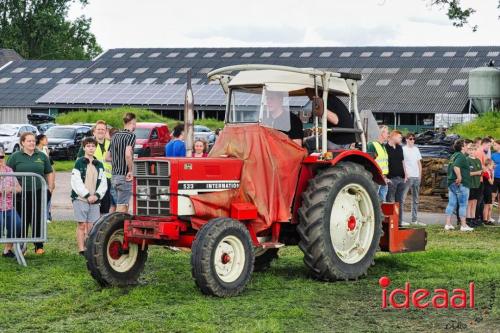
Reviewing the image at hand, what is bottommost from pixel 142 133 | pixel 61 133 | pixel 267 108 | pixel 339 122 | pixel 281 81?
pixel 339 122

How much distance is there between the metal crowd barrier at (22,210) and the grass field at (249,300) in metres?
0.30

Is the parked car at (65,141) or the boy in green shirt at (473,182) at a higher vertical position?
the parked car at (65,141)

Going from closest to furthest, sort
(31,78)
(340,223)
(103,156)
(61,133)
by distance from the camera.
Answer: (340,223) → (103,156) → (61,133) → (31,78)

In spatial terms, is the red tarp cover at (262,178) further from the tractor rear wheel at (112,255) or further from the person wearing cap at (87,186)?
the person wearing cap at (87,186)

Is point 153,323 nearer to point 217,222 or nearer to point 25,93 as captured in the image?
point 217,222

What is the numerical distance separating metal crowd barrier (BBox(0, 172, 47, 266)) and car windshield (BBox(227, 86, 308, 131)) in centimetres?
333

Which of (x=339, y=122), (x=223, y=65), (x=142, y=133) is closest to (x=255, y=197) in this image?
(x=339, y=122)

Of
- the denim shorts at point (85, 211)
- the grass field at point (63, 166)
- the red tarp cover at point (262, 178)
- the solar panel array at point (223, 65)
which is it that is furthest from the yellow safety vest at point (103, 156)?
the solar panel array at point (223, 65)

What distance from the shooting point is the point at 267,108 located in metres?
10.8

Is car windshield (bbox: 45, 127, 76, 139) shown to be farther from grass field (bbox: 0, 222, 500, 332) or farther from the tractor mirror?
the tractor mirror

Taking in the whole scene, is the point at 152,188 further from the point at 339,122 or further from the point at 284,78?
the point at 339,122

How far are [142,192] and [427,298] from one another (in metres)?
3.15

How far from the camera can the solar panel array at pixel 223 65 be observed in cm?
6166

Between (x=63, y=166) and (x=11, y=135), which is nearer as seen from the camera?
(x=63, y=166)
